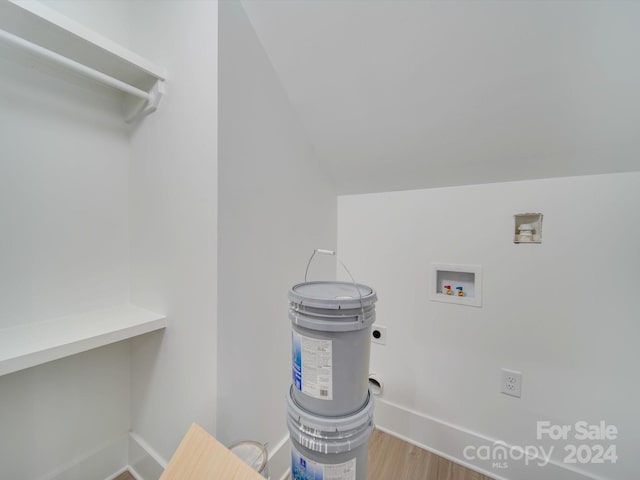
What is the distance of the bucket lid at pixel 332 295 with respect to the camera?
0.76 m

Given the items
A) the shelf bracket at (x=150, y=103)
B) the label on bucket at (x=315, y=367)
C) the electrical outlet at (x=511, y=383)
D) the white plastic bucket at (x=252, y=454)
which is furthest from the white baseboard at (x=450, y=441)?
the shelf bracket at (x=150, y=103)

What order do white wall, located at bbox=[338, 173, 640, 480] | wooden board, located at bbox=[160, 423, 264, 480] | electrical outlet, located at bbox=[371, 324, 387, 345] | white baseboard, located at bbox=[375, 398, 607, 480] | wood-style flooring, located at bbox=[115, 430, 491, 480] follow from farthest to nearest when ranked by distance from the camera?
electrical outlet, located at bbox=[371, 324, 387, 345] < wood-style flooring, located at bbox=[115, 430, 491, 480] < white baseboard, located at bbox=[375, 398, 607, 480] < white wall, located at bbox=[338, 173, 640, 480] < wooden board, located at bbox=[160, 423, 264, 480]

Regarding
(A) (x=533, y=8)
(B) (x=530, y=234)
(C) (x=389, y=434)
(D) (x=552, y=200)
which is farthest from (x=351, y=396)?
(A) (x=533, y=8)

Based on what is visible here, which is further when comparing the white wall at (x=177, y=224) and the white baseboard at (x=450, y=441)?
the white baseboard at (x=450, y=441)

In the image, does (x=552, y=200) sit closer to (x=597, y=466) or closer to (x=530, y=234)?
(x=530, y=234)

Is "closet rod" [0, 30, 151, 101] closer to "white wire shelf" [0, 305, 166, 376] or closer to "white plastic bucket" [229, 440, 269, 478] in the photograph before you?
"white wire shelf" [0, 305, 166, 376]

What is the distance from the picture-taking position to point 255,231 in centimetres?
Answer: 102

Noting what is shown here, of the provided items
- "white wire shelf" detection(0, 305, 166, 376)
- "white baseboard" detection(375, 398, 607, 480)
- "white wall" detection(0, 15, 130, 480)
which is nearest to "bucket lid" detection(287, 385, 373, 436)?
"white wire shelf" detection(0, 305, 166, 376)

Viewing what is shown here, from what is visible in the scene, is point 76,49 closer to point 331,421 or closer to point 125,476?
point 331,421

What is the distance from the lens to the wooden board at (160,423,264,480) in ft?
2.36

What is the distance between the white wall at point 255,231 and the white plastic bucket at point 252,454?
38 millimetres

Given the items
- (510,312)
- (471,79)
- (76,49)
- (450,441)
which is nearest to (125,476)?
(450,441)

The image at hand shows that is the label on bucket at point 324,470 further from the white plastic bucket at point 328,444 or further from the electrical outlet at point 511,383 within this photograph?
the electrical outlet at point 511,383

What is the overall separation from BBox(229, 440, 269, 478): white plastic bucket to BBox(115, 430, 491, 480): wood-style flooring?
2.01ft
